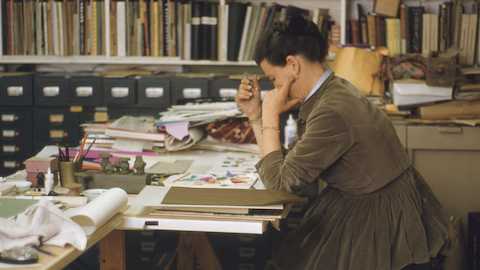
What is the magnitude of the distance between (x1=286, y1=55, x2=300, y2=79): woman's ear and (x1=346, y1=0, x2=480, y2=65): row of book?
6.90ft

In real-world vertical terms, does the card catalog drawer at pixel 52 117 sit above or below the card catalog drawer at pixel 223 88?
below

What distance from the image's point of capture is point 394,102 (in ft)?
12.9

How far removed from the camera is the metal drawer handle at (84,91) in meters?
4.24

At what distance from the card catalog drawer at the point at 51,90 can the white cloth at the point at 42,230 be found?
8.73 ft

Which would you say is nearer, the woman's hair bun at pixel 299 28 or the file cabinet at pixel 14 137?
the woman's hair bun at pixel 299 28

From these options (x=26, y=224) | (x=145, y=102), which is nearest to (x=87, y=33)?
(x=145, y=102)

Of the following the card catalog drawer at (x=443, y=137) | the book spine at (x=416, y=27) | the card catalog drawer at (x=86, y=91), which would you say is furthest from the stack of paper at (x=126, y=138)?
the book spine at (x=416, y=27)

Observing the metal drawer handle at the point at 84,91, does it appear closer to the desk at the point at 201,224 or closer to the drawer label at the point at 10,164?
the drawer label at the point at 10,164

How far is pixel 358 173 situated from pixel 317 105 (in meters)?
0.21

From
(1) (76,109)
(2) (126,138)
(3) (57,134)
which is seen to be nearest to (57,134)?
(3) (57,134)

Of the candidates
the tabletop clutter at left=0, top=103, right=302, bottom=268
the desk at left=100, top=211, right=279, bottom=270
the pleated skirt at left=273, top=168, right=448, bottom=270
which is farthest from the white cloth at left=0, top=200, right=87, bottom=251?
the pleated skirt at left=273, top=168, right=448, bottom=270

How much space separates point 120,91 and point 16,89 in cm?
57

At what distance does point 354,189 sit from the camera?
2.11 meters

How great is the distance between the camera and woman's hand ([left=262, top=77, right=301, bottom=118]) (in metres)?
2.23
